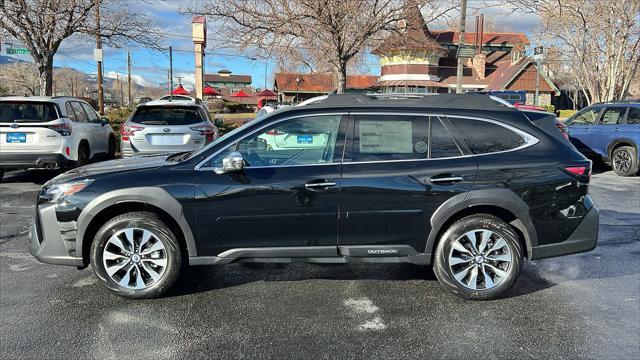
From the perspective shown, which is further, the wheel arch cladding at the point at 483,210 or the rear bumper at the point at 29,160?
the rear bumper at the point at 29,160

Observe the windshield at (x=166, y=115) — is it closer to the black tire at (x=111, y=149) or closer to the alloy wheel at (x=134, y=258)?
the black tire at (x=111, y=149)

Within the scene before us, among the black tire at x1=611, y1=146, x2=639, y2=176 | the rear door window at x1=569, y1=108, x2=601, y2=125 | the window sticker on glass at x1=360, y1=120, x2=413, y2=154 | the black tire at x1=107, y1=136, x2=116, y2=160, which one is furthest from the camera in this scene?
the rear door window at x1=569, y1=108, x2=601, y2=125

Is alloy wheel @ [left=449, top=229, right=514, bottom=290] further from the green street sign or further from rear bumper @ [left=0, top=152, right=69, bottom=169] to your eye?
the green street sign

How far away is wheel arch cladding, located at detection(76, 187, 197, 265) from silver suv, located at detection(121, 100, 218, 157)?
4.83 metres

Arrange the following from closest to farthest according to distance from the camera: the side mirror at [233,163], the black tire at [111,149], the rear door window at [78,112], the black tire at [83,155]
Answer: the side mirror at [233,163] → the black tire at [83,155] → the rear door window at [78,112] → the black tire at [111,149]

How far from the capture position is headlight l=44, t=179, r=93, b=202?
160 inches

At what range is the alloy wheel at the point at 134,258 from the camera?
159 inches

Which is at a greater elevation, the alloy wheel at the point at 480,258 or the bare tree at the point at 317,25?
the bare tree at the point at 317,25

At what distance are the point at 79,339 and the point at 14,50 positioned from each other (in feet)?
44.0

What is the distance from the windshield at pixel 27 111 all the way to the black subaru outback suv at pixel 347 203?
5.35m

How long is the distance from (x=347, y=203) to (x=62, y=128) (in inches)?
272

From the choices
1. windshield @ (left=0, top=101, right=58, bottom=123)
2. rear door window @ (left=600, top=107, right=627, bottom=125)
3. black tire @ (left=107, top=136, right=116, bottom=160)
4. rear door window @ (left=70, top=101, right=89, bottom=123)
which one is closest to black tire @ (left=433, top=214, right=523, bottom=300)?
windshield @ (left=0, top=101, right=58, bottom=123)

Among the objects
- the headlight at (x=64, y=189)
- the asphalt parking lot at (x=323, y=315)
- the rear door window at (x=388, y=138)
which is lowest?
the asphalt parking lot at (x=323, y=315)

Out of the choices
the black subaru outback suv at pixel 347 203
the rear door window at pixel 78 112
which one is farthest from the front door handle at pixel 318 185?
the rear door window at pixel 78 112
